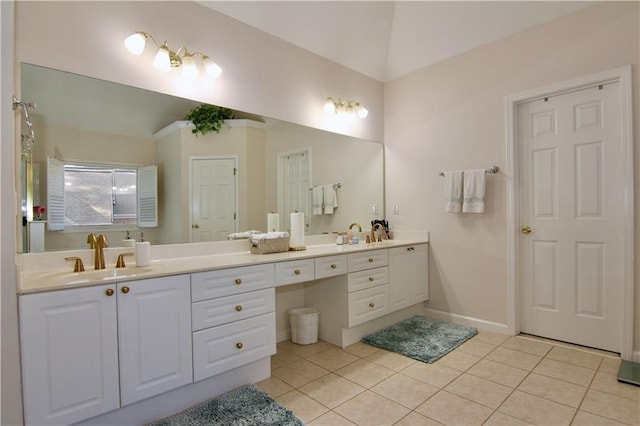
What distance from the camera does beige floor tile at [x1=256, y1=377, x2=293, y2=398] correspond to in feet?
6.68

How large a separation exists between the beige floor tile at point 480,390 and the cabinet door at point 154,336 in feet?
5.11

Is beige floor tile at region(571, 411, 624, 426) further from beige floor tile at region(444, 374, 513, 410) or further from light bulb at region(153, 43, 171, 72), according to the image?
light bulb at region(153, 43, 171, 72)

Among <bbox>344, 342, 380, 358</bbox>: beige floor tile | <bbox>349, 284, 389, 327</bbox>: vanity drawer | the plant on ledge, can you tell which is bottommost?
<bbox>344, 342, 380, 358</bbox>: beige floor tile

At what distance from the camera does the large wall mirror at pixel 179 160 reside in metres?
1.80

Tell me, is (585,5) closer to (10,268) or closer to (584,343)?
(584,343)

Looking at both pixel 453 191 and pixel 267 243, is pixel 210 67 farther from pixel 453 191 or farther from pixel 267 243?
pixel 453 191

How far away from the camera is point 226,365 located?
1915 millimetres

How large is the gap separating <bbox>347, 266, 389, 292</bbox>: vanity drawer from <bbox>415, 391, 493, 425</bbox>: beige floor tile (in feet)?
3.13

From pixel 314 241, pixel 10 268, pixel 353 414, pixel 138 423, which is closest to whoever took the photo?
pixel 10 268

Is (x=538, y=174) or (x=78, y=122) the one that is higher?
(x=78, y=122)

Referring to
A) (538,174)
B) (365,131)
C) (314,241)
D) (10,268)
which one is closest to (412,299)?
(314,241)

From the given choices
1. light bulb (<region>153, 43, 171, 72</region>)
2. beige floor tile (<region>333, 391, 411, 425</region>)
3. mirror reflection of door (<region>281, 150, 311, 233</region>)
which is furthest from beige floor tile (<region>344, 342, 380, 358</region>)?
light bulb (<region>153, 43, 171, 72</region>)

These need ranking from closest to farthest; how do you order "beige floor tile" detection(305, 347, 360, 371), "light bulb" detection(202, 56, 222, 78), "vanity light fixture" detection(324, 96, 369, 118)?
1. "light bulb" detection(202, 56, 222, 78)
2. "beige floor tile" detection(305, 347, 360, 371)
3. "vanity light fixture" detection(324, 96, 369, 118)

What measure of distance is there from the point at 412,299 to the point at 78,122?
9.62ft
